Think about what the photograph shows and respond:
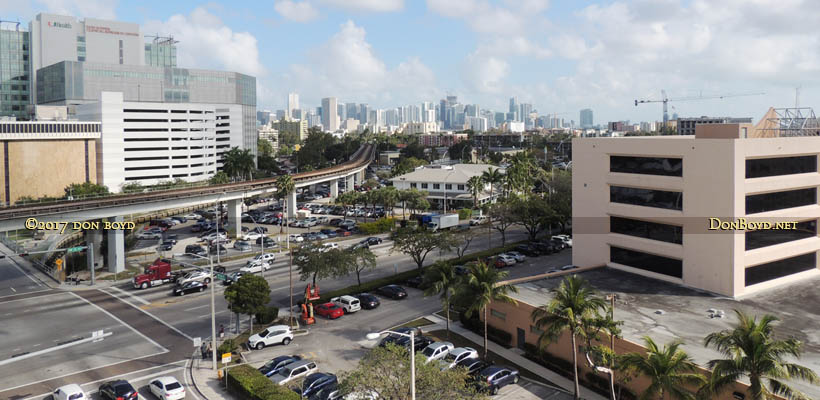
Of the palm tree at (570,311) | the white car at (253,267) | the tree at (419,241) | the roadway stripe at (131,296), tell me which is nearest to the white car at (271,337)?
the roadway stripe at (131,296)

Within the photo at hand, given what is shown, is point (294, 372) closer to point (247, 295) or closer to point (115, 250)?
point (247, 295)

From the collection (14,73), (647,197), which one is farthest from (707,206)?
(14,73)

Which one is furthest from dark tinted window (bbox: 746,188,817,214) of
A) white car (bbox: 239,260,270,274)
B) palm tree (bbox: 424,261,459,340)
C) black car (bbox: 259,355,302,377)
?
white car (bbox: 239,260,270,274)

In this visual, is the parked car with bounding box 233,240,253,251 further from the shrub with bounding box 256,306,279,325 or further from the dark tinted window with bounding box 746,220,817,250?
the dark tinted window with bounding box 746,220,817,250

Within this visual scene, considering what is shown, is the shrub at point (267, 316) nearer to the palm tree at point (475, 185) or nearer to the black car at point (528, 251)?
the black car at point (528, 251)

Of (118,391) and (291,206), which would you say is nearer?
(118,391)

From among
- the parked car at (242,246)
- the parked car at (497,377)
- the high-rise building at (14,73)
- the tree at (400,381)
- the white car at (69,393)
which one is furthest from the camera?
the high-rise building at (14,73)
